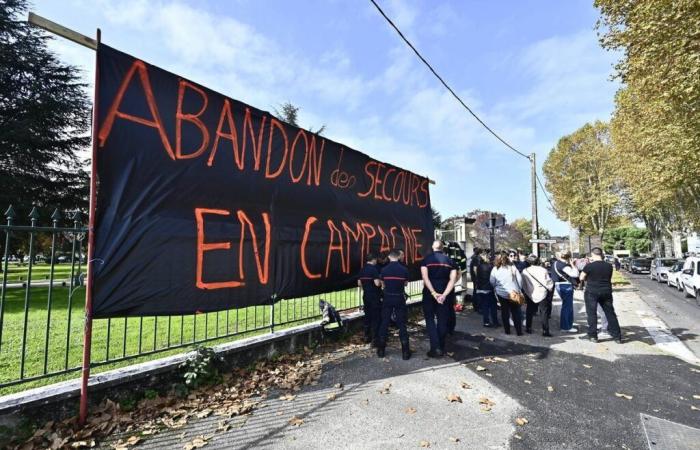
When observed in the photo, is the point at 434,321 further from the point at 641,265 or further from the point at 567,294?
the point at 641,265

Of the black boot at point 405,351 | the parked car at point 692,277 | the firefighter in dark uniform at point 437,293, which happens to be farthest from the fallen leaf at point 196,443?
the parked car at point 692,277

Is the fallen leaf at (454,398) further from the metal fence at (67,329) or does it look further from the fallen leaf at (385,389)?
the metal fence at (67,329)

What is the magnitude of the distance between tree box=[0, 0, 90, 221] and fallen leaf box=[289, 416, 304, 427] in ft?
73.9

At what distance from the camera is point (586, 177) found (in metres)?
33.8

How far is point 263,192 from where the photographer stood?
4.86 metres

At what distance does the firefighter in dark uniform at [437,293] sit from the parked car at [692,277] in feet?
42.2

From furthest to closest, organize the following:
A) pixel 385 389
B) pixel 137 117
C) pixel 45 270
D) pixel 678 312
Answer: pixel 45 270 < pixel 678 312 < pixel 385 389 < pixel 137 117

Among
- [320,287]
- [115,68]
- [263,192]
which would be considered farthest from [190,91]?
[320,287]

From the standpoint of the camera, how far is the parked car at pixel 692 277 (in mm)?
13012

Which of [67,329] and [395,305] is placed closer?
[67,329]

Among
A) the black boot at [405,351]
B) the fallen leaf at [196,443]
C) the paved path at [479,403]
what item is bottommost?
the paved path at [479,403]

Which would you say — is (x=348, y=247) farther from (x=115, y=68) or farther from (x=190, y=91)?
(x=115, y=68)

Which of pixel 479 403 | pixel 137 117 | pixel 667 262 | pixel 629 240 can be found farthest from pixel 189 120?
pixel 629 240

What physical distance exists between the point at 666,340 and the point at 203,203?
354 inches
